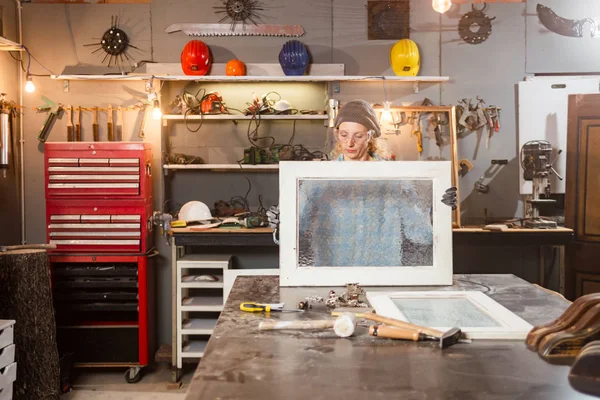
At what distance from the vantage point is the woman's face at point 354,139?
3.09 m

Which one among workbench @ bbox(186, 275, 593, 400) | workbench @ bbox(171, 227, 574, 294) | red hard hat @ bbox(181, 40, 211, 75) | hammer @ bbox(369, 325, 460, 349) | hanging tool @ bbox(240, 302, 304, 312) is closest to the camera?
workbench @ bbox(186, 275, 593, 400)

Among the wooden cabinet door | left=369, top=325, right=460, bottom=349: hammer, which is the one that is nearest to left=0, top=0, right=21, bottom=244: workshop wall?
left=369, top=325, right=460, bottom=349: hammer

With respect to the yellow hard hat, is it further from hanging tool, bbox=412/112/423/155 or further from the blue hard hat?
the blue hard hat

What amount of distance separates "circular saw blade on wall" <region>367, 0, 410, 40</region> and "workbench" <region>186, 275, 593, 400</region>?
353 cm

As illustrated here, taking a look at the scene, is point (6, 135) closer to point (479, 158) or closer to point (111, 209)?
point (111, 209)

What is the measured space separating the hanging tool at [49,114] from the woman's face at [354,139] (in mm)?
2663

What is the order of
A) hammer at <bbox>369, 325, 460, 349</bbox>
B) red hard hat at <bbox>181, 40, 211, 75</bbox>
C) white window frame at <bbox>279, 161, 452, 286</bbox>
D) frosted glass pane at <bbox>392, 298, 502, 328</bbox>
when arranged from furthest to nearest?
red hard hat at <bbox>181, 40, 211, 75</bbox> → white window frame at <bbox>279, 161, 452, 286</bbox> → frosted glass pane at <bbox>392, 298, 502, 328</bbox> → hammer at <bbox>369, 325, 460, 349</bbox>

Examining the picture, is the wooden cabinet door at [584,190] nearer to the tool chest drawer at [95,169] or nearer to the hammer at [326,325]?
the tool chest drawer at [95,169]

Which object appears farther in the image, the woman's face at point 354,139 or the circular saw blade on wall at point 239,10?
the circular saw blade on wall at point 239,10

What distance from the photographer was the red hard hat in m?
4.47

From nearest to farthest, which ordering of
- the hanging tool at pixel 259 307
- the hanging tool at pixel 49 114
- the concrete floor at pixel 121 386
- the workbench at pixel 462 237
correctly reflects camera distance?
the hanging tool at pixel 259 307 → the concrete floor at pixel 121 386 → the workbench at pixel 462 237 → the hanging tool at pixel 49 114

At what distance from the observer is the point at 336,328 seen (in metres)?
1.44

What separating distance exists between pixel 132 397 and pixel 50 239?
1.25 metres

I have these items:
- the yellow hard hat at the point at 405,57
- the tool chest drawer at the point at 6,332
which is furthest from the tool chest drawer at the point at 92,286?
the yellow hard hat at the point at 405,57
